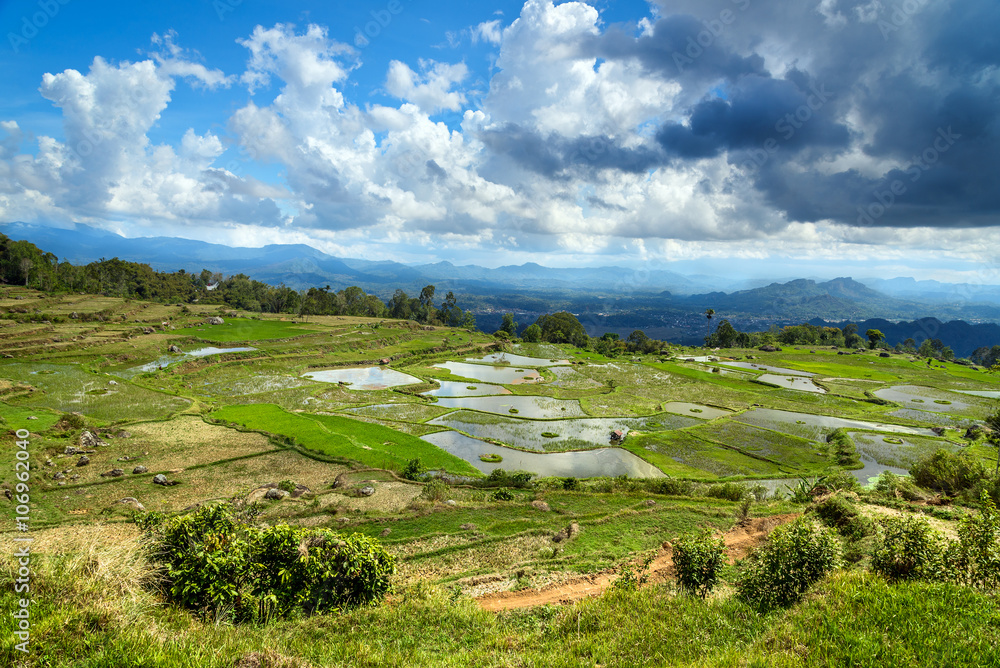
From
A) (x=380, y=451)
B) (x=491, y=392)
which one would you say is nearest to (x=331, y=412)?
(x=380, y=451)

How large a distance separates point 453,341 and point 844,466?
74.2m

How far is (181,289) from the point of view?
13138cm

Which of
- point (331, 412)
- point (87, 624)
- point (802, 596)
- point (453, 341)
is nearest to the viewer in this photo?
point (87, 624)

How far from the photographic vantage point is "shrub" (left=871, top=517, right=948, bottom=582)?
9.52 m

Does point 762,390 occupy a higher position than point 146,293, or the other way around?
point 146,293

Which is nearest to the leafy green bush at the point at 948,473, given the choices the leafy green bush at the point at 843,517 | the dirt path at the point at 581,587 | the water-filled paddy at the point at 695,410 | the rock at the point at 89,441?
the leafy green bush at the point at 843,517

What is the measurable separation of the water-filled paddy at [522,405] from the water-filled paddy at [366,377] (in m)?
10.3

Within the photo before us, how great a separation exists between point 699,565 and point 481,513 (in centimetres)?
1202

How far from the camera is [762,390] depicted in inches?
2394

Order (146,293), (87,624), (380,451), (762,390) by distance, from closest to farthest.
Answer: (87,624) → (380,451) → (762,390) → (146,293)

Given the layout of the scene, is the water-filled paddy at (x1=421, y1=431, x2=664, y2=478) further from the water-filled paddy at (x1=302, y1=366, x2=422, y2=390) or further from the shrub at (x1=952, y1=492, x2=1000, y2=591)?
the water-filled paddy at (x1=302, y1=366, x2=422, y2=390)

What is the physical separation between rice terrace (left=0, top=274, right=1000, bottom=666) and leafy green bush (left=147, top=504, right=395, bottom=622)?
0.07 m

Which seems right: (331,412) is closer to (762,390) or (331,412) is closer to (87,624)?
(87,624)

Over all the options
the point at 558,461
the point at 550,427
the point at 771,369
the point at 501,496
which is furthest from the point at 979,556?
the point at 771,369
